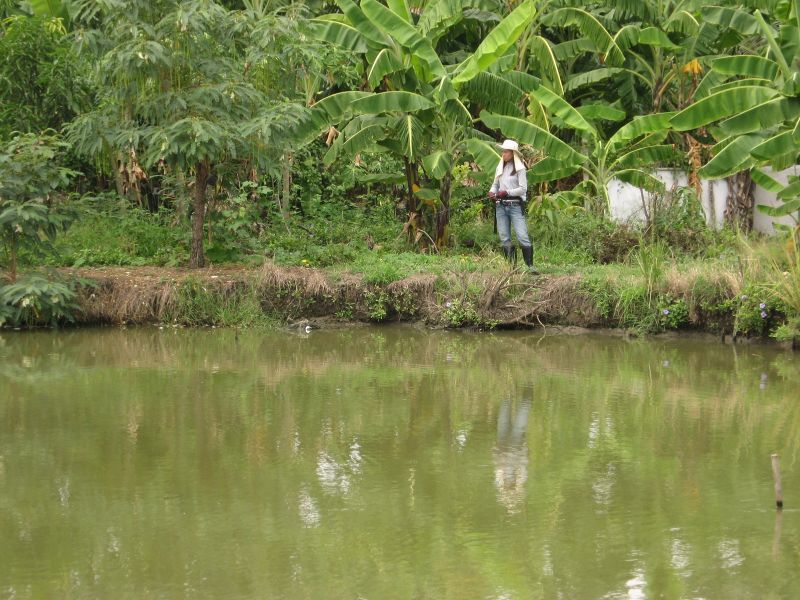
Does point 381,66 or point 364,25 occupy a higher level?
point 364,25

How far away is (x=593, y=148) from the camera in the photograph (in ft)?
49.6

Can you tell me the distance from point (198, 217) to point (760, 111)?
6.48 meters

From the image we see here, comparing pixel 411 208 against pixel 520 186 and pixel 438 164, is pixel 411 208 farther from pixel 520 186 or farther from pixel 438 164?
pixel 520 186

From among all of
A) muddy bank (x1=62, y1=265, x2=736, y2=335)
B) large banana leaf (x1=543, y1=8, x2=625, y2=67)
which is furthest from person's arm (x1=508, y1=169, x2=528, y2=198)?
large banana leaf (x1=543, y1=8, x2=625, y2=67)

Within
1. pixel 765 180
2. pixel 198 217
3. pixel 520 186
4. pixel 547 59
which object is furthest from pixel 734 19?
pixel 198 217

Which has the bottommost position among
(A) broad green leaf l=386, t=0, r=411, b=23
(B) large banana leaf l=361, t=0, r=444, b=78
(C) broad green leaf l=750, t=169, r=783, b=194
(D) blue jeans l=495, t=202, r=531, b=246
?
(D) blue jeans l=495, t=202, r=531, b=246

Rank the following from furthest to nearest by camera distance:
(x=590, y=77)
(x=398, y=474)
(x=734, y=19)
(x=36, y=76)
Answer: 1. (x=590, y=77)
2. (x=734, y=19)
3. (x=36, y=76)
4. (x=398, y=474)

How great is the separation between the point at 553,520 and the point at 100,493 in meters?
2.41

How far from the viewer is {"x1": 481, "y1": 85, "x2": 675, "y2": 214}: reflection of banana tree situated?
14000 millimetres

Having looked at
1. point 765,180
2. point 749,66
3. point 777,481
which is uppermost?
point 749,66

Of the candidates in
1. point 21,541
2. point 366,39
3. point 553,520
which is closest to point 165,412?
point 21,541

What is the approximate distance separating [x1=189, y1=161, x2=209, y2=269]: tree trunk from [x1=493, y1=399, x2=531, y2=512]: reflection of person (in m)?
6.13

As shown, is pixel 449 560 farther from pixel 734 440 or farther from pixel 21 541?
pixel 734 440

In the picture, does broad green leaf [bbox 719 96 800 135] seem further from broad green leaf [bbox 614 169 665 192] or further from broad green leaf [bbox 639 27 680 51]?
broad green leaf [bbox 639 27 680 51]
